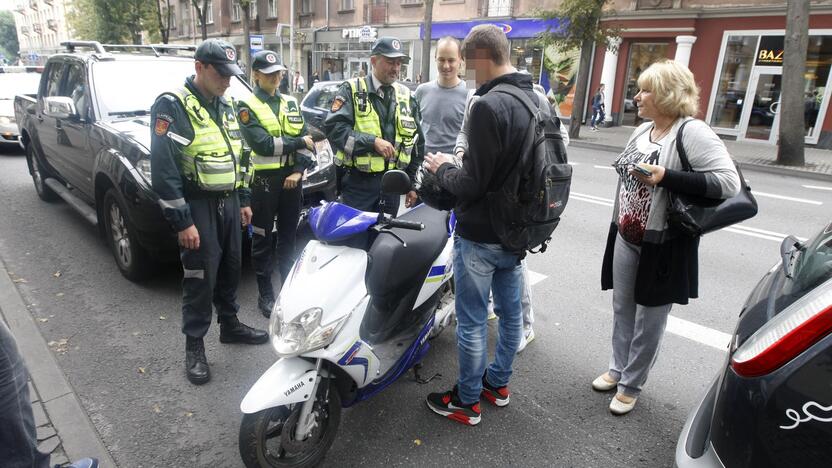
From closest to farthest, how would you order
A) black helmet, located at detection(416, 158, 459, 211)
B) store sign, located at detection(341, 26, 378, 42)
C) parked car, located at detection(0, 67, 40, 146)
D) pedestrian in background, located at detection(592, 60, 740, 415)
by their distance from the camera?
pedestrian in background, located at detection(592, 60, 740, 415)
black helmet, located at detection(416, 158, 459, 211)
parked car, located at detection(0, 67, 40, 146)
store sign, located at detection(341, 26, 378, 42)

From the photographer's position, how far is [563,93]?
21.3 metres

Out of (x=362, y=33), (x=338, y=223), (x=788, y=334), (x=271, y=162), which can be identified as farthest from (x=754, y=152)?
(x=362, y=33)

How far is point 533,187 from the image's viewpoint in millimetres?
2297

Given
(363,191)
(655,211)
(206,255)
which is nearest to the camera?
(655,211)

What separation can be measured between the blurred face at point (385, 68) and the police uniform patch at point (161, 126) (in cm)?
149

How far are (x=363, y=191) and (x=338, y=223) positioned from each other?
4.44 ft

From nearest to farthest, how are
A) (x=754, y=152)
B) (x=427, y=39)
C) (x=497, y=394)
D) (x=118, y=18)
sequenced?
(x=497, y=394) → (x=754, y=152) → (x=427, y=39) → (x=118, y=18)

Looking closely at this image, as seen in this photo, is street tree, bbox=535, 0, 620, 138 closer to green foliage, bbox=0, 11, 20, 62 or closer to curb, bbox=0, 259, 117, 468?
curb, bbox=0, 259, 117, 468

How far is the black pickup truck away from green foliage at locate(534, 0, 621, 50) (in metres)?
11.0

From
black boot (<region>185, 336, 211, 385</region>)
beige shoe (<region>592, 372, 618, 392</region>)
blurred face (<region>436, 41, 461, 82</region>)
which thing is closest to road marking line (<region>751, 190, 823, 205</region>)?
blurred face (<region>436, 41, 461, 82</region>)

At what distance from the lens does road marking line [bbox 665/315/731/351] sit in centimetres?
375

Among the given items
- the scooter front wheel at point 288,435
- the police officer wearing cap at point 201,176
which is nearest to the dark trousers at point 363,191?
the police officer wearing cap at point 201,176

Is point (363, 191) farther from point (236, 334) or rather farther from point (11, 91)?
point (11, 91)

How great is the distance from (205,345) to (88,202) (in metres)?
2.62
